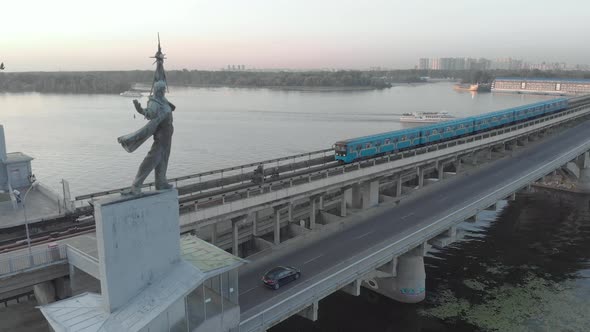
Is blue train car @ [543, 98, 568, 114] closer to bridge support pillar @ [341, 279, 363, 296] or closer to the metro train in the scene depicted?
the metro train

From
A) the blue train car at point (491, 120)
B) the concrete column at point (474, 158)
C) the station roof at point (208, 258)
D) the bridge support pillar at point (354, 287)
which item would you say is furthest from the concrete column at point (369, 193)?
the blue train car at point (491, 120)

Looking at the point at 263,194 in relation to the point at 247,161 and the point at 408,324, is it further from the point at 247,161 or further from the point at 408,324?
the point at 247,161

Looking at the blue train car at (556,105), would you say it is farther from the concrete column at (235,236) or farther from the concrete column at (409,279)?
the concrete column at (235,236)

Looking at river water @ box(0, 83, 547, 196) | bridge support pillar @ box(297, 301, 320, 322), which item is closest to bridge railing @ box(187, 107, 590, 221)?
bridge support pillar @ box(297, 301, 320, 322)

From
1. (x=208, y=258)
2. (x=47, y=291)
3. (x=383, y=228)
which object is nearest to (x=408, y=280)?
(x=383, y=228)

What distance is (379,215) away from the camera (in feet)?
122

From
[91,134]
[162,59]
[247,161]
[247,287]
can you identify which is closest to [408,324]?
[247,287]

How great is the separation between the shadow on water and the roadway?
175 inches

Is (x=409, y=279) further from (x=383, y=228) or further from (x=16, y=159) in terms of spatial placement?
(x=16, y=159)

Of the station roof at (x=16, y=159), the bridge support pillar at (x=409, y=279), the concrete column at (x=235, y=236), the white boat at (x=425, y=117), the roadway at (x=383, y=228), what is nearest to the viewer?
the roadway at (x=383, y=228)

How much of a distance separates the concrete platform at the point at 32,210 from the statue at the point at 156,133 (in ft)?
37.4

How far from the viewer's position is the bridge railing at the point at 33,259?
62.0 ft

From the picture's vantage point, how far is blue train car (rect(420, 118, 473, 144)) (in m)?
51.8

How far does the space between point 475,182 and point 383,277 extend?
61.9 feet
